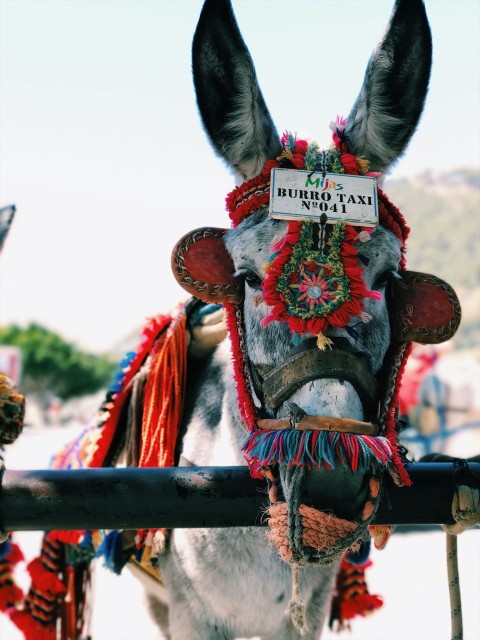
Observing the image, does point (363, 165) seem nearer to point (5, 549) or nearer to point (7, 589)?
point (5, 549)

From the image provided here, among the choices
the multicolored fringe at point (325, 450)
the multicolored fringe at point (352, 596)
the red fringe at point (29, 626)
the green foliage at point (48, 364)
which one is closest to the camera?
the multicolored fringe at point (325, 450)

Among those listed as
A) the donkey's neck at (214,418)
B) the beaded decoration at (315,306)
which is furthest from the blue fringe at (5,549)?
the beaded decoration at (315,306)

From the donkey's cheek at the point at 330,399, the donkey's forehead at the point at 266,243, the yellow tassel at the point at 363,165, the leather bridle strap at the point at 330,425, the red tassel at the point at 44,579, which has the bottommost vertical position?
the red tassel at the point at 44,579

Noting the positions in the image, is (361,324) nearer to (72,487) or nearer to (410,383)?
(72,487)

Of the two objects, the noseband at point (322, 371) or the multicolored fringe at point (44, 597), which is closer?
the noseband at point (322, 371)

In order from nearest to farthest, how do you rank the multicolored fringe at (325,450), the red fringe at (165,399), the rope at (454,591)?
the multicolored fringe at (325,450), the rope at (454,591), the red fringe at (165,399)

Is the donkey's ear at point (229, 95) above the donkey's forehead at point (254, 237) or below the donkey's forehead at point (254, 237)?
above

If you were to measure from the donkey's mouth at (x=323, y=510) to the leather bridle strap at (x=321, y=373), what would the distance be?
0.23m

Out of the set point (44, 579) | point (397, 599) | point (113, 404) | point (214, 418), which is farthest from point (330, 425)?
point (397, 599)

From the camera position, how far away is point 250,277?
2346 millimetres

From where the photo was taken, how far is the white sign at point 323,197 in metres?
2.26

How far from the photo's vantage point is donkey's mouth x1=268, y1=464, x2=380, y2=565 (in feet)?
6.21

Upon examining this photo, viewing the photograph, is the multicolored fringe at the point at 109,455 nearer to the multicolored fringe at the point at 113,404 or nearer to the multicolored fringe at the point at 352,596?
the multicolored fringe at the point at 113,404

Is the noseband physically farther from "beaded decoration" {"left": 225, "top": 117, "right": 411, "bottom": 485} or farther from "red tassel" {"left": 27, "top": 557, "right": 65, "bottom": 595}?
"red tassel" {"left": 27, "top": 557, "right": 65, "bottom": 595}
